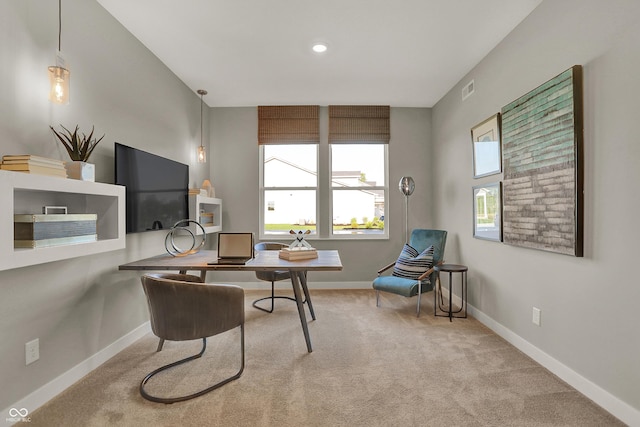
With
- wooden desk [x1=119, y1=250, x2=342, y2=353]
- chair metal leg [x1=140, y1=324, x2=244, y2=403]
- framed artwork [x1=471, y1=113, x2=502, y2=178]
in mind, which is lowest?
chair metal leg [x1=140, y1=324, x2=244, y2=403]

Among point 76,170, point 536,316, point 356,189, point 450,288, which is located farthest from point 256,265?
point 356,189

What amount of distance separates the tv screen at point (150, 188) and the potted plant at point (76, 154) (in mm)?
375

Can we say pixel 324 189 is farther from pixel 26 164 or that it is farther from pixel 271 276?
pixel 26 164

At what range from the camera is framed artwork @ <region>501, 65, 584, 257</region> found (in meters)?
2.07

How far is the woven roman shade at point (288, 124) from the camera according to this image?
4.76 m

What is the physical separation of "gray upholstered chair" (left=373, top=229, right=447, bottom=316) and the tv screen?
2.43 meters

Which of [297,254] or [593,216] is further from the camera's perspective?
[297,254]

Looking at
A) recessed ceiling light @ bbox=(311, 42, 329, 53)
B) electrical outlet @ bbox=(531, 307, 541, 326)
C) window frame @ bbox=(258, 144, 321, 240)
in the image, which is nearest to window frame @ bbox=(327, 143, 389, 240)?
window frame @ bbox=(258, 144, 321, 240)

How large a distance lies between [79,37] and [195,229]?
2.11 metres

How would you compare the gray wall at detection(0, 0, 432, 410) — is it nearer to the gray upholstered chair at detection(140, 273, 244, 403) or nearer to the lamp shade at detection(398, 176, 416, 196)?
the gray upholstered chair at detection(140, 273, 244, 403)

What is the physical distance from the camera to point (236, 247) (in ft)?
8.85

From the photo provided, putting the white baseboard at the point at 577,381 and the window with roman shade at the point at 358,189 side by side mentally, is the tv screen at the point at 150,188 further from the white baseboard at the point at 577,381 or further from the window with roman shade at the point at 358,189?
the white baseboard at the point at 577,381

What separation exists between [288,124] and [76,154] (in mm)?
3063

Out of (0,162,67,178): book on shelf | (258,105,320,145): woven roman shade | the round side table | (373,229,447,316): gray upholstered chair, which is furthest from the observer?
(258,105,320,145): woven roman shade
